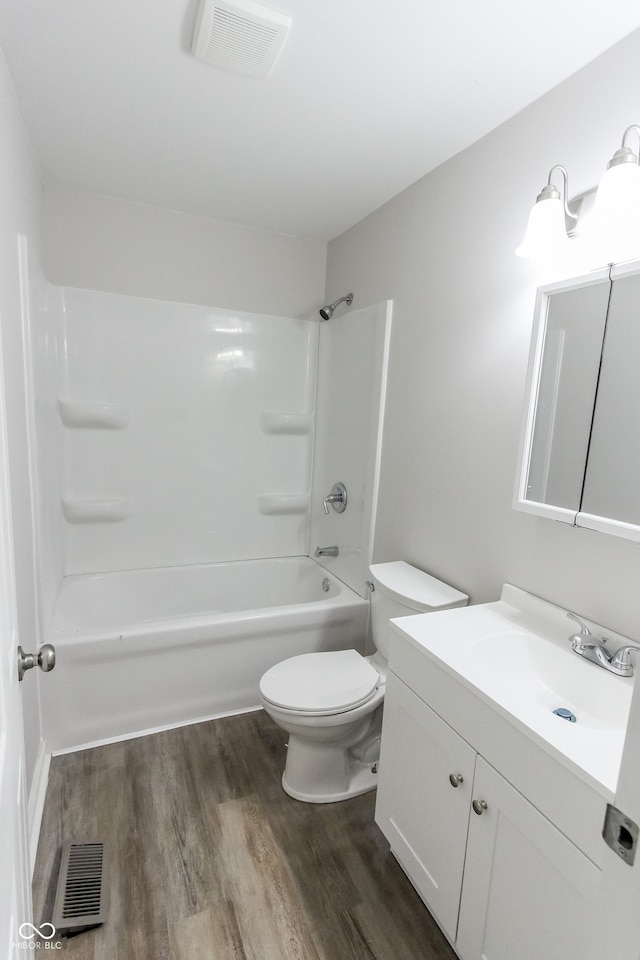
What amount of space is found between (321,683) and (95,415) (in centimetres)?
174

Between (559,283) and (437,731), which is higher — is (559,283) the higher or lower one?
the higher one

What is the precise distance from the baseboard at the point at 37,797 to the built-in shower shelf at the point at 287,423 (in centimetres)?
188

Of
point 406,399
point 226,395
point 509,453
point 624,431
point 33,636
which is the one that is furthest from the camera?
point 226,395

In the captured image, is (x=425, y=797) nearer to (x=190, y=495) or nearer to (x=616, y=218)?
(x=616, y=218)

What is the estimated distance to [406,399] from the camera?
7.10 feet

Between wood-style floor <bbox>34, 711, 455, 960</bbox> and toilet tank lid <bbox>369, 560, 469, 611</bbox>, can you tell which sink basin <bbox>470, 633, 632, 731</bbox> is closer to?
toilet tank lid <bbox>369, 560, 469, 611</bbox>

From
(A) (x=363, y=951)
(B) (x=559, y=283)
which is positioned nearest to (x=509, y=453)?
(B) (x=559, y=283)

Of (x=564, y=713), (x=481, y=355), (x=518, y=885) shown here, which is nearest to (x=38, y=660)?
(x=518, y=885)

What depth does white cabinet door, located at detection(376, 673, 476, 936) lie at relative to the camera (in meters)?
1.22

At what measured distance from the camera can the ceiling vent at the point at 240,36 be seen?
1185 mm

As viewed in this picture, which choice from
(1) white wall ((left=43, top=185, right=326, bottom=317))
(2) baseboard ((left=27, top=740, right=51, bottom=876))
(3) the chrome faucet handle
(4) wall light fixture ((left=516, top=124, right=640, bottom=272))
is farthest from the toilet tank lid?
(1) white wall ((left=43, top=185, right=326, bottom=317))

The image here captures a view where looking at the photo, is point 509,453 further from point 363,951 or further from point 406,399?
point 363,951

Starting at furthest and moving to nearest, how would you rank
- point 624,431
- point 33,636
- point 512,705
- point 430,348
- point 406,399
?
point 406,399, point 430,348, point 33,636, point 624,431, point 512,705

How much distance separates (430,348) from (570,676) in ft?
4.27
